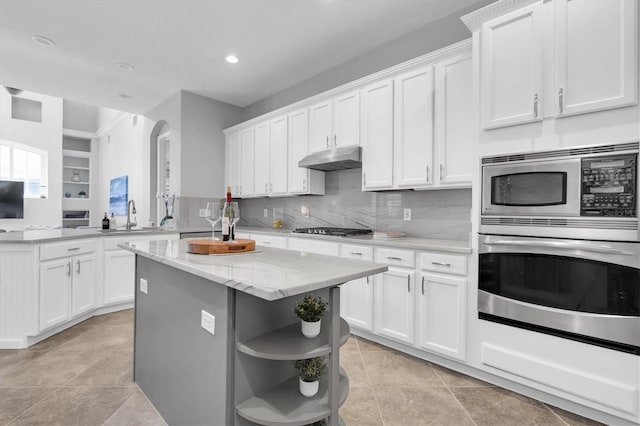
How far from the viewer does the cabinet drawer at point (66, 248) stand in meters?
2.93

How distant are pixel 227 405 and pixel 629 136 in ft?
7.88

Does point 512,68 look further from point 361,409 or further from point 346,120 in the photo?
point 361,409

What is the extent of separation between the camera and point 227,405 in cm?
130

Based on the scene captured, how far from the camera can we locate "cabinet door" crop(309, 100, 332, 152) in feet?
11.7

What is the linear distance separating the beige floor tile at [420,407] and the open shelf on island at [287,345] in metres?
0.86

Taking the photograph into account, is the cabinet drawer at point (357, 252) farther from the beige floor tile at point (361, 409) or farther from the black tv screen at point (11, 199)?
the black tv screen at point (11, 199)

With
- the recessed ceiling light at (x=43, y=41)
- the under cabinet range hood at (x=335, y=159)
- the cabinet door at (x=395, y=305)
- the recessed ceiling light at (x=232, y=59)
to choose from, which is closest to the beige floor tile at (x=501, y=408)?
the cabinet door at (x=395, y=305)

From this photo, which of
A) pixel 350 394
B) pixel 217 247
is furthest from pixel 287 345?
pixel 350 394

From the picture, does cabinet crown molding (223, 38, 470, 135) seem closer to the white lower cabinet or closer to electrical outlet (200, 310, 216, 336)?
the white lower cabinet

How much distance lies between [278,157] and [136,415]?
310cm

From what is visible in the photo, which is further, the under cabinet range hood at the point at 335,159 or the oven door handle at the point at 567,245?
the under cabinet range hood at the point at 335,159

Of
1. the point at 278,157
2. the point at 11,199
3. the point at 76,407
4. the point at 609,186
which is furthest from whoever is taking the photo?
the point at 11,199

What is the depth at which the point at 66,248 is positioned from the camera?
3.17m

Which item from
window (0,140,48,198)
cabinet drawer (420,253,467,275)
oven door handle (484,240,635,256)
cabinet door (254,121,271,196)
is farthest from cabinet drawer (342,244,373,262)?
window (0,140,48,198)
